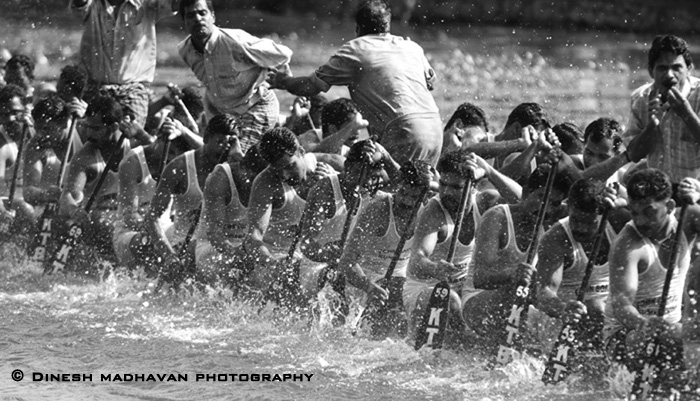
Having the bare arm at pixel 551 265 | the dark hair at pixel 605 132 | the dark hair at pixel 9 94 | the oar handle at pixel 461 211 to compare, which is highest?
the dark hair at pixel 9 94

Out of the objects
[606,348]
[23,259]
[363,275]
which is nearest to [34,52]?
[23,259]

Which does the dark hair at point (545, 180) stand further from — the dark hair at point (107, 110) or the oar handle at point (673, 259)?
the dark hair at point (107, 110)

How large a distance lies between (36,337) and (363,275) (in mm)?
1760

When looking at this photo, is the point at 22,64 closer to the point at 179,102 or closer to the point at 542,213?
the point at 179,102

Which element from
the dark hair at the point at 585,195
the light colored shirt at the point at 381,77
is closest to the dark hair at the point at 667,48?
the dark hair at the point at 585,195

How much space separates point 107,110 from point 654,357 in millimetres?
4047

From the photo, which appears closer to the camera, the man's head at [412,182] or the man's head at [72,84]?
the man's head at [412,182]

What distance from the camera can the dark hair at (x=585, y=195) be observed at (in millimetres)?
5910

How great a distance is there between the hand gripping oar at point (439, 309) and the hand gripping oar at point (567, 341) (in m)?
0.66

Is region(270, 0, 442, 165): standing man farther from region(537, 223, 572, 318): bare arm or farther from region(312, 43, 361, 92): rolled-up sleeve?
region(537, 223, 572, 318): bare arm

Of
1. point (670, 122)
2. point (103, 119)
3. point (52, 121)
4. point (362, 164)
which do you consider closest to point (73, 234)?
point (103, 119)

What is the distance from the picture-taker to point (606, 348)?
5902mm

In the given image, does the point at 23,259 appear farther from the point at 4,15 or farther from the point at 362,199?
the point at 4,15

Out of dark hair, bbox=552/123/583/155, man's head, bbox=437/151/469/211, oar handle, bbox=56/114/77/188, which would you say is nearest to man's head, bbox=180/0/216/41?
oar handle, bbox=56/114/77/188
